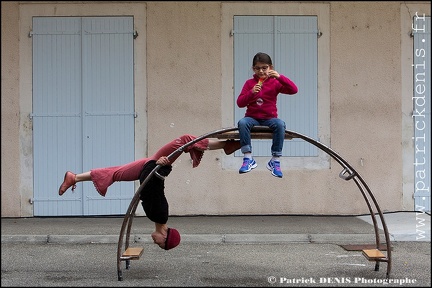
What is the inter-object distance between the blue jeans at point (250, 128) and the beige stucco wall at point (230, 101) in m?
4.13

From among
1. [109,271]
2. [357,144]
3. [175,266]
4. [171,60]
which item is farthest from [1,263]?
[357,144]

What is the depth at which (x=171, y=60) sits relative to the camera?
1135cm

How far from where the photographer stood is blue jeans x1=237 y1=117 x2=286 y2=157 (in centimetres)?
713

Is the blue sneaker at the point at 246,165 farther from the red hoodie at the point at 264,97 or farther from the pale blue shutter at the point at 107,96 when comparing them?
the pale blue shutter at the point at 107,96

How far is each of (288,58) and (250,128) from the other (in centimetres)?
444

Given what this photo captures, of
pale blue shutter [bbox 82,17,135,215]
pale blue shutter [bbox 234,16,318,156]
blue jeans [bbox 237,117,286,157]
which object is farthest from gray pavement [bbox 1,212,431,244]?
blue jeans [bbox 237,117,286,157]

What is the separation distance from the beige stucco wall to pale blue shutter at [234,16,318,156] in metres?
0.12

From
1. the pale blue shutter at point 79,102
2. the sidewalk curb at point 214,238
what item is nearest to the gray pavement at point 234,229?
the sidewalk curb at point 214,238

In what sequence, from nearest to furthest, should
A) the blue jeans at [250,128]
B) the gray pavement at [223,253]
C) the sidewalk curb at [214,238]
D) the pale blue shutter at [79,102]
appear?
the blue jeans at [250,128]
the gray pavement at [223,253]
the sidewalk curb at [214,238]
the pale blue shutter at [79,102]

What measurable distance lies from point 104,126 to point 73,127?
45 centimetres

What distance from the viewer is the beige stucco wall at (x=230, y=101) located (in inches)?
445

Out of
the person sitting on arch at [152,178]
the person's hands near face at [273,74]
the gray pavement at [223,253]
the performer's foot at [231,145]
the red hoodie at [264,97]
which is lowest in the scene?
the gray pavement at [223,253]

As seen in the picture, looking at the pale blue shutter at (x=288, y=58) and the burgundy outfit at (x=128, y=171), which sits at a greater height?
the pale blue shutter at (x=288, y=58)

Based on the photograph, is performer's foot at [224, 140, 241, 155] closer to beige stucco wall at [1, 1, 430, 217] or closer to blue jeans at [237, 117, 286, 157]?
blue jeans at [237, 117, 286, 157]
